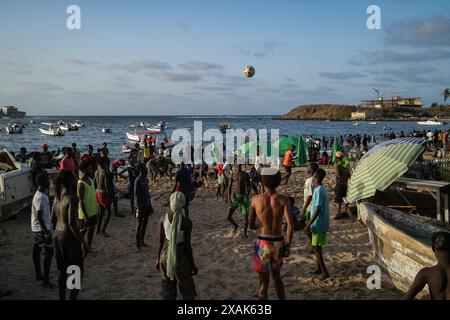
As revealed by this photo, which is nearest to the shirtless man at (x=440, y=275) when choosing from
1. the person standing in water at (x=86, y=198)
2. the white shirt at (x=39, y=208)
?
the white shirt at (x=39, y=208)

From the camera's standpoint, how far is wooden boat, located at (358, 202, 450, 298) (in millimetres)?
4762

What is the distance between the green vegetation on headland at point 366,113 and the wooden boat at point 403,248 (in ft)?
320

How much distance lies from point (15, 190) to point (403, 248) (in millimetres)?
9397

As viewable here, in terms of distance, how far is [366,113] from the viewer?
122188 millimetres

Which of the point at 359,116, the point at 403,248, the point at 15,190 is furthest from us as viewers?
the point at 359,116

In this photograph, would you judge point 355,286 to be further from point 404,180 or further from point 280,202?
point 404,180

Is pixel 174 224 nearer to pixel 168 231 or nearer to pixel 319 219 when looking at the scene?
pixel 168 231

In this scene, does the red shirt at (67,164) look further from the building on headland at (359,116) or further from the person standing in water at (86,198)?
the building on headland at (359,116)

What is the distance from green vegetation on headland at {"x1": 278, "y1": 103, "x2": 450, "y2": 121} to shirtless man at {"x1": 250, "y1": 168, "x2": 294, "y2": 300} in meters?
101

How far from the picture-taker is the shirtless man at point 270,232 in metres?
4.40

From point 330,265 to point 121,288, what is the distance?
12.4 ft

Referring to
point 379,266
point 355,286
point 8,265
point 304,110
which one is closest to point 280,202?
point 355,286

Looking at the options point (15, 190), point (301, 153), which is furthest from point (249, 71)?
point (15, 190)

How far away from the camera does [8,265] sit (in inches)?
272
